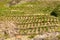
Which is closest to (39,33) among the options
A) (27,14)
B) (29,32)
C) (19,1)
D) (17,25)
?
(29,32)

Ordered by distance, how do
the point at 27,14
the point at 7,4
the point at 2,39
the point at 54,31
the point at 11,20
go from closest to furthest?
1. the point at 2,39
2. the point at 54,31
3. the point at 11,20
4. the point at 27,14
5. the point at 7,4

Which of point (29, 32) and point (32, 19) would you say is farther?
point (32, 19)

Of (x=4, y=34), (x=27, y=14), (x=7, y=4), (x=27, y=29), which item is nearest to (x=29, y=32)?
(x=27, y=29)

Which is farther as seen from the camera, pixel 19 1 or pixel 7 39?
pixel 19 1

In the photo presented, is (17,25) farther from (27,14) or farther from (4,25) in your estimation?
(27,14)

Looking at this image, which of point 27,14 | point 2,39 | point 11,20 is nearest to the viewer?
point 2,39

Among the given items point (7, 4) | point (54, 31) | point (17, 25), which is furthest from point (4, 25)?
point (7, 4)

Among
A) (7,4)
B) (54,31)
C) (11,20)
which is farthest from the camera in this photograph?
(7,4)

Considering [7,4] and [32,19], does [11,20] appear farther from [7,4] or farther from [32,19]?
[7,4]

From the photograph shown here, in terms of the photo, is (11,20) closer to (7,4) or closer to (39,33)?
(39,33)
